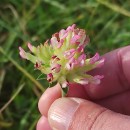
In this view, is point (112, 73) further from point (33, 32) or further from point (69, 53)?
point (33, 32)

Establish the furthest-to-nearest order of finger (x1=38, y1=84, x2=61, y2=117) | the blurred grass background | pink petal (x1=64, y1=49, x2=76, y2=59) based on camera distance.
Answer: the blurred grass background
finger (x1=38, y1=84, x2=61, y2=117)
pink petal (x1=64, y1=49, x2=76, y2=59)

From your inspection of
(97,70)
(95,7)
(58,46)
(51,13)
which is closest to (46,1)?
(51,13)

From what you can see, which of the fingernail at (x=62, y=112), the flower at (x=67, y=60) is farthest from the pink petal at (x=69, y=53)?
the fingernail at (x=62, y=112)

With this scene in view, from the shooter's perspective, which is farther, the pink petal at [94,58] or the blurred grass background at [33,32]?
the blurred grass background at [33,32]

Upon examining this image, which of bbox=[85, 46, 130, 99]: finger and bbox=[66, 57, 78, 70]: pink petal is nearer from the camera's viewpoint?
bbox=[66, 57, 78, 70]: pink petal

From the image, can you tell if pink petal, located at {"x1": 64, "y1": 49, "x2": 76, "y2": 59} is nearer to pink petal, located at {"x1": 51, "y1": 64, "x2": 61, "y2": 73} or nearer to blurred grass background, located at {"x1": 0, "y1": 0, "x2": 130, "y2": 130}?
pink petal, located at {"x1": 51, "y1": 64, "x2": 61, "y2": 73}

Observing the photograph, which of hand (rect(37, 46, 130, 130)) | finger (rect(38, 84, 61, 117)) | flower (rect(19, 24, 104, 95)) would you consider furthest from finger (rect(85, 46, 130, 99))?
flower (rect(19, 24, 104, 95))

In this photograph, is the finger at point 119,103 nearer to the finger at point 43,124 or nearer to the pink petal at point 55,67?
the finger at point 43,124

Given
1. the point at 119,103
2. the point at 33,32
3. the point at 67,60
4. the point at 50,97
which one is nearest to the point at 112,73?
the point at 119,103
